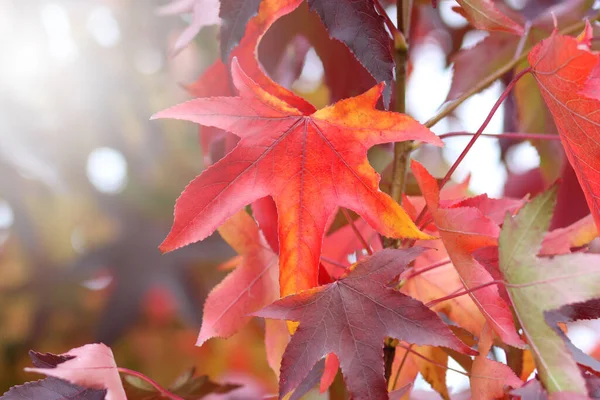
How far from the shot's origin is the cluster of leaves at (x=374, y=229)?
41 cm

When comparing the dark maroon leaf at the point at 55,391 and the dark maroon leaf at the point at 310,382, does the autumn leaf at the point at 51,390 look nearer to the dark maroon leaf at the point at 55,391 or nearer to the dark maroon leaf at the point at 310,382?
the dark maroon leaf at the point at 55,391

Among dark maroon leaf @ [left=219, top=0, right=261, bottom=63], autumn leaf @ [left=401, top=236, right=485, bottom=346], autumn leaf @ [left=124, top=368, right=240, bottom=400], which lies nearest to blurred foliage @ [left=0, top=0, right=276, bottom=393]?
autumn leaf @ [left=124, top=368, right=240, bottom=400]

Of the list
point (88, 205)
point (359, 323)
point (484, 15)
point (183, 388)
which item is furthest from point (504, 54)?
point (88, 205)

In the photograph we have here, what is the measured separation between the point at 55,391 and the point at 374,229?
0.31 m

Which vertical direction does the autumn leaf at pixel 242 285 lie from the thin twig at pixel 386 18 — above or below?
below

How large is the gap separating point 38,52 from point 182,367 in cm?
82

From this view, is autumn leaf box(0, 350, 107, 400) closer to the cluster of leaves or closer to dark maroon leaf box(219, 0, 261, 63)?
the cluster of leaves

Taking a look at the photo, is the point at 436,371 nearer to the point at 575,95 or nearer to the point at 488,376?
the point at 488,376

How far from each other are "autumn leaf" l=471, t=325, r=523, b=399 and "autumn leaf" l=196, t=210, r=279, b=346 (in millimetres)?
214

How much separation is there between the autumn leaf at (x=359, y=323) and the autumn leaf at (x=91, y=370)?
5.5 inches

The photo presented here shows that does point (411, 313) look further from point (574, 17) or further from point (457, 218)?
point (574, 17)

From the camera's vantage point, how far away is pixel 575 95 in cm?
45

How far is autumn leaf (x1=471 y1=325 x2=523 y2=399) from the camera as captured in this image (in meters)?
0.44

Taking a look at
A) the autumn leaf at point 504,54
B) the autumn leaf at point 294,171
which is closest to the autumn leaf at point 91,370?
the autumn leaf at point 294,171
